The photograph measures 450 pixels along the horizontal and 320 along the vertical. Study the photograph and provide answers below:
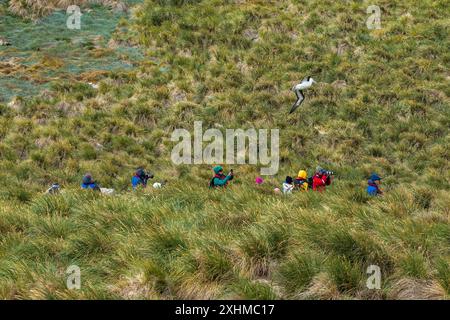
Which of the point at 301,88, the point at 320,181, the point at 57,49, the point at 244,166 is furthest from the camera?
the point at 57,49

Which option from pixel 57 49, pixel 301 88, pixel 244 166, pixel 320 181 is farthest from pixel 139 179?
pixel 57 49

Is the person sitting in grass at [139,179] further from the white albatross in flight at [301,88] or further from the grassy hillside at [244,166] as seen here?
the white albatross in flight at [301,88]

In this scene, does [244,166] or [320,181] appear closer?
[320,181]

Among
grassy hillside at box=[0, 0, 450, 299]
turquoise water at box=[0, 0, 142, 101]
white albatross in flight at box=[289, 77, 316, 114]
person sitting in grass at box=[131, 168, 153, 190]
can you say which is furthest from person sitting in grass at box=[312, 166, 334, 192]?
turquoise water at box=[0, 0, 142, 101]

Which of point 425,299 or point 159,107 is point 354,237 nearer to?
point 425,299

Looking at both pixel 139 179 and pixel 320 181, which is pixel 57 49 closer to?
pixel 139 179

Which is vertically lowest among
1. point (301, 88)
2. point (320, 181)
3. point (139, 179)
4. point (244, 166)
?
point (244, 166)

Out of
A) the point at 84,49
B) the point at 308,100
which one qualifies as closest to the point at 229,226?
the point at 308,100
